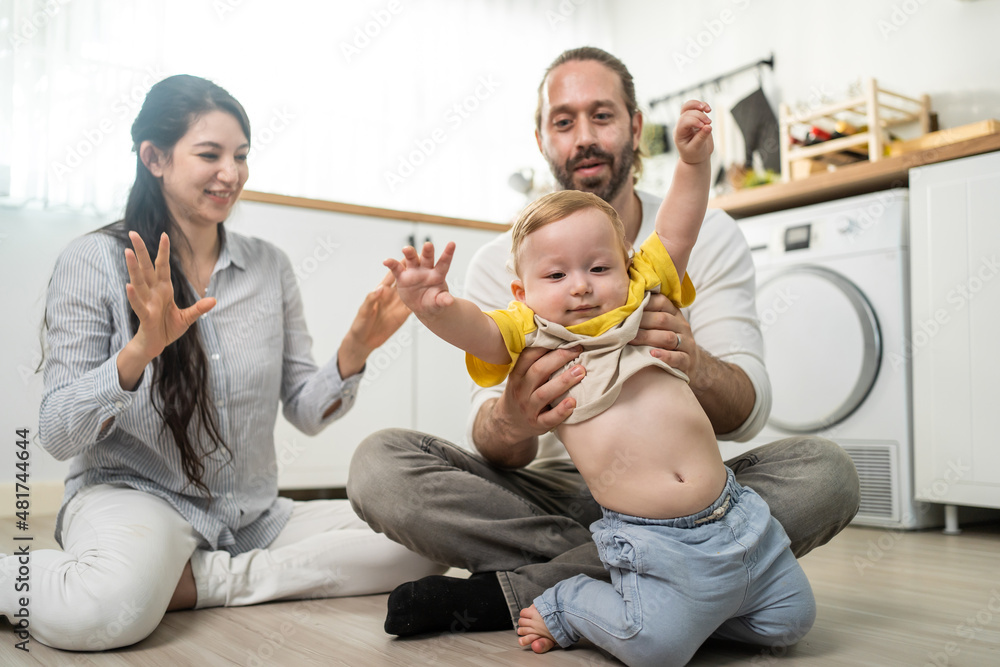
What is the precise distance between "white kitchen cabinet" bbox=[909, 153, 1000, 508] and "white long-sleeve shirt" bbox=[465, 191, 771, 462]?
969 millimetres

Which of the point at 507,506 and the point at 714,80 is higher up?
the point at 714,80

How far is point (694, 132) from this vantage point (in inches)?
37.5

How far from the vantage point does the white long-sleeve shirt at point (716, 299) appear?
1.21 m

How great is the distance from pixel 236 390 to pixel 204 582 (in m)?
0.32

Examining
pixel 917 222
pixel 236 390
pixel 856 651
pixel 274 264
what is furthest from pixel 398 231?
pixel 856 651

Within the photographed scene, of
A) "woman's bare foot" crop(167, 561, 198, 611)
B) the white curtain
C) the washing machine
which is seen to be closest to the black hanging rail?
the white curtain

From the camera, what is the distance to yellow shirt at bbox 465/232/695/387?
933 millimetres

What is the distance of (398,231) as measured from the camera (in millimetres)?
2719

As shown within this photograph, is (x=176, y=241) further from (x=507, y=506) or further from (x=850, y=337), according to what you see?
(x=850, y=337)

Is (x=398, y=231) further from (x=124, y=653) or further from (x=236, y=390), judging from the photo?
(x=124, y=653)

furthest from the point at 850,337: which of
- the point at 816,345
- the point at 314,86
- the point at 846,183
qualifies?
the point at 314,86

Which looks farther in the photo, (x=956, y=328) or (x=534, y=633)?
(x=956, y=328)

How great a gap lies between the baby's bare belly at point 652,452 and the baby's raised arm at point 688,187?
187mm

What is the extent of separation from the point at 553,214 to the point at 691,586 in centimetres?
46
